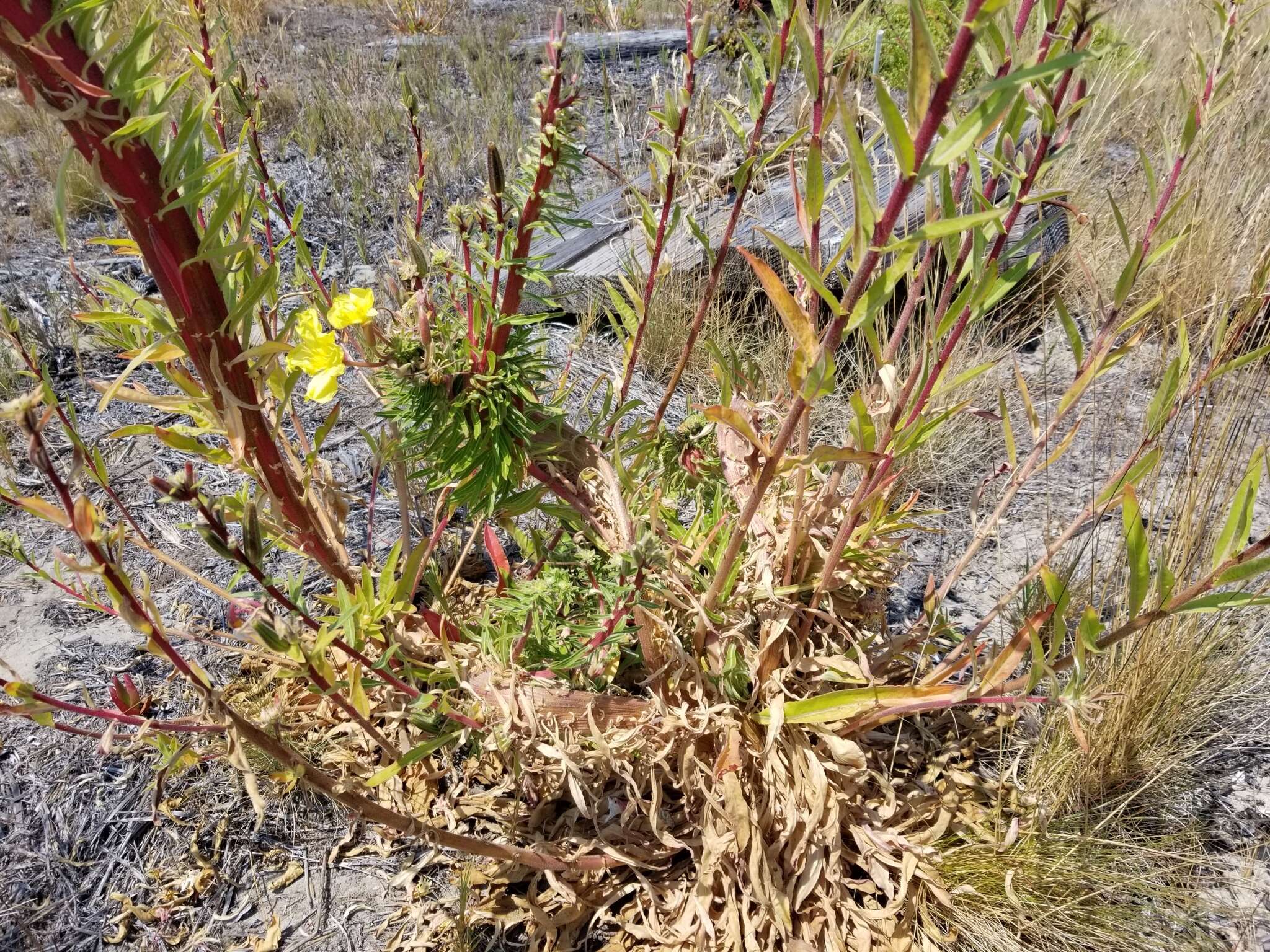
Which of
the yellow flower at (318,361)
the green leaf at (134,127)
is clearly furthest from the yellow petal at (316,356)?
the green leaf at (134,127)

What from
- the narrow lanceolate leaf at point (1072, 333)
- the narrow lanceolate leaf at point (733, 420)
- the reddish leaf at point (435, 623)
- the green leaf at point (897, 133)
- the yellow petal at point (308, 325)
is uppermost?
the green leaf at point (897, 133)

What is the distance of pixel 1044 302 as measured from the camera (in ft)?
8.94

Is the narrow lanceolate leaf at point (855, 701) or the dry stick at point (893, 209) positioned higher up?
the dry stick at point (893, 209)

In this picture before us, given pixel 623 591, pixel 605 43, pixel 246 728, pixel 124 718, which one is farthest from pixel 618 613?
pixel 605 43

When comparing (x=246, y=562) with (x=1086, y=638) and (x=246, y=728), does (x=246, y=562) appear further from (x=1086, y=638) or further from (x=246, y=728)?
(x=1086, y=638)

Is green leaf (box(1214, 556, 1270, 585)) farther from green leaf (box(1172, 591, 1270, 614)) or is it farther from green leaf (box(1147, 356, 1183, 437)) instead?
green leaf (box(1147, 356, 1183, 437))

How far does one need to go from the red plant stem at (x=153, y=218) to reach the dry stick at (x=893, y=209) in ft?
1.86

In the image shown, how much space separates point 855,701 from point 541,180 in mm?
804

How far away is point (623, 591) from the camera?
3.43 ft

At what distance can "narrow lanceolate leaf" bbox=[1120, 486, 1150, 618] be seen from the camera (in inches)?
31.9

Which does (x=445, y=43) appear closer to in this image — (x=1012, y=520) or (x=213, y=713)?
(x=1012, y=520)

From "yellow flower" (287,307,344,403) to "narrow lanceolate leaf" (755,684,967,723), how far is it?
75 cm

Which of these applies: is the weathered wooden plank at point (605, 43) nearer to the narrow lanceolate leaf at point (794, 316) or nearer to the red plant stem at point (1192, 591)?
the narrow lanceolate leaf at point (794, 316)

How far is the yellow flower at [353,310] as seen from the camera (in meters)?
0.86
